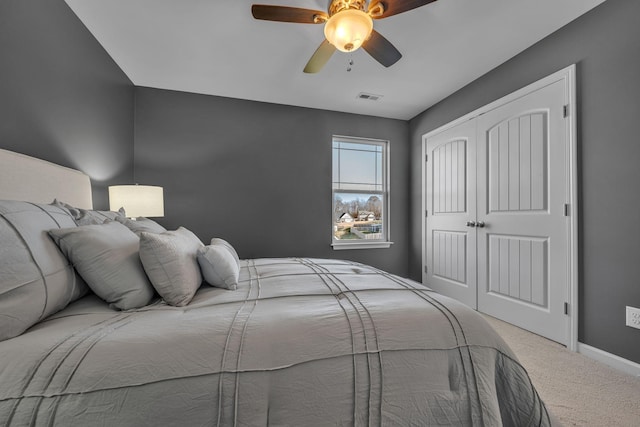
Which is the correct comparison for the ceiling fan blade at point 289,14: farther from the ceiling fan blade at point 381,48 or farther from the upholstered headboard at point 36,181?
the upholstered headboard at point 36,181

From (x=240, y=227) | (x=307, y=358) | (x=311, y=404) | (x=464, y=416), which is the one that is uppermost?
(x=240, y=227)

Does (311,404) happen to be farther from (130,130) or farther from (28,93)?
(130,130)

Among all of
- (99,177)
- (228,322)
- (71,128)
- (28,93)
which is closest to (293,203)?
(99,177)

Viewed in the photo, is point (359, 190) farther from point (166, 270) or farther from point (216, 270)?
point (166, 270)

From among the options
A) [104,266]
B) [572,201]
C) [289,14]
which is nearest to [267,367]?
[104,266]

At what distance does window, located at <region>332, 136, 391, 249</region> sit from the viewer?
3822mm

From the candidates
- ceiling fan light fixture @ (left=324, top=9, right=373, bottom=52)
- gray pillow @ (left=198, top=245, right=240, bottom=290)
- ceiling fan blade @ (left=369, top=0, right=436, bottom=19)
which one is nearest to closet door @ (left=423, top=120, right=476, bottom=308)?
ceiling fan blade @ (left=369, top=0, right=436, bottom=19)

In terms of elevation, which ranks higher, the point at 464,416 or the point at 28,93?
the point at 28,93

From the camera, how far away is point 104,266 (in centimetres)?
104

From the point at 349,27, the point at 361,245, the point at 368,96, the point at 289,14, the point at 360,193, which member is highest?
the point at 368,96

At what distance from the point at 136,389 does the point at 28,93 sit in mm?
1958

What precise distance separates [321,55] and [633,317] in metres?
2.72

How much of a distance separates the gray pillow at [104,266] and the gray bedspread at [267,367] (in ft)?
0.18

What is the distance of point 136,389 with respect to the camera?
27.8 inches
